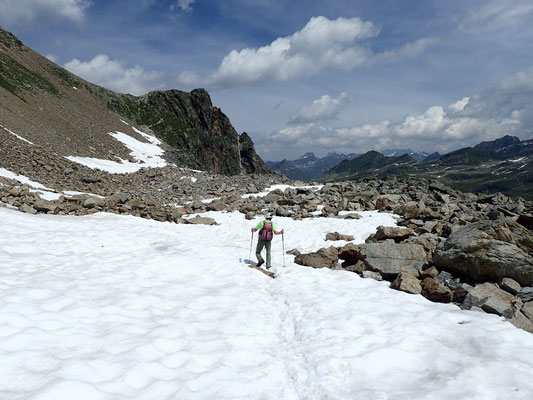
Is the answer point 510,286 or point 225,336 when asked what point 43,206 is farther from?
point 510,286

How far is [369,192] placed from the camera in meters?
29.8

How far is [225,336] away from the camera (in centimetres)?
806

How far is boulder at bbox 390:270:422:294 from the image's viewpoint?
1123 centimetres

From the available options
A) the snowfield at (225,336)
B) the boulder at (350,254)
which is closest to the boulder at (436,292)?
the snowfield at (225,336)

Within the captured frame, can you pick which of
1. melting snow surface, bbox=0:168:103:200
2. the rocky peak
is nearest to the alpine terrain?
melting snow surface, bbox=0:168:103:200

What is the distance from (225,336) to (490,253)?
404 inches

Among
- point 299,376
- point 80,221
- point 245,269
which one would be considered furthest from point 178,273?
point 80,221

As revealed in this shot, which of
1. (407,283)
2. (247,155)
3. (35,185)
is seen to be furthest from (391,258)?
(247,155)

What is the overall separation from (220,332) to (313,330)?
2.71 metres

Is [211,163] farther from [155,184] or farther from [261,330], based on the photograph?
[261,330]

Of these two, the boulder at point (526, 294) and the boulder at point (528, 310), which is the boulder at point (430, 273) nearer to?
the boulder at point (526, 294)

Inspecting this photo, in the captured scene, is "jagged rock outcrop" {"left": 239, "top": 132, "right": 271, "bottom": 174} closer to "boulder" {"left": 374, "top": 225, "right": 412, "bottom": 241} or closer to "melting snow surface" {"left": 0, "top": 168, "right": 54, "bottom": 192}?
"melting snow surface" {"left": 0, "top": 168, "right": 54, "bottom": 192}

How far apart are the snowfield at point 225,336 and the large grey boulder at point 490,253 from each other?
2.64 m

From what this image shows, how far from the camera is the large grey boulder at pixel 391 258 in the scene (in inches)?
506
